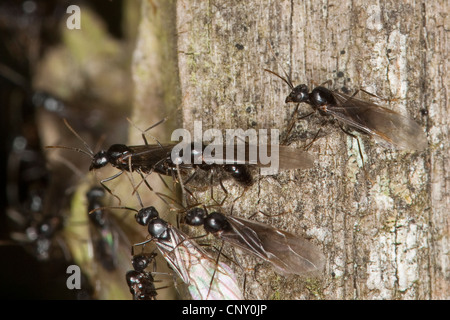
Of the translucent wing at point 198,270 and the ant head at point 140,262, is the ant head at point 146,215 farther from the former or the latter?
the ant head at point 140,262

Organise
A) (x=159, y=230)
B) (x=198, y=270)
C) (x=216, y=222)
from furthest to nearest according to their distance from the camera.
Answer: (x=159, y=230) < (x=198, y=270) < (x=216, y=222)

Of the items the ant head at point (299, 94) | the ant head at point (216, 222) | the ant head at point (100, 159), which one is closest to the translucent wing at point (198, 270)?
the ant head at point (216, 222)

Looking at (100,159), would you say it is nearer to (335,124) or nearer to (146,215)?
(146,215)

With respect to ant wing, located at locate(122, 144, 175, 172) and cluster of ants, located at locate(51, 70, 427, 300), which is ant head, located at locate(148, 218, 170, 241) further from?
ant wing, located at locate(122, 144, 175, 172)

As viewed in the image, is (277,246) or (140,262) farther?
(140,262)

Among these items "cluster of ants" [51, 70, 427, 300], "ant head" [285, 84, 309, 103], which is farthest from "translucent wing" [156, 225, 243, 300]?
"ant head" [285, 84, 309, 103]

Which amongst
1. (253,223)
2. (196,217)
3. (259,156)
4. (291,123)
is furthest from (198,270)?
(291,123)
